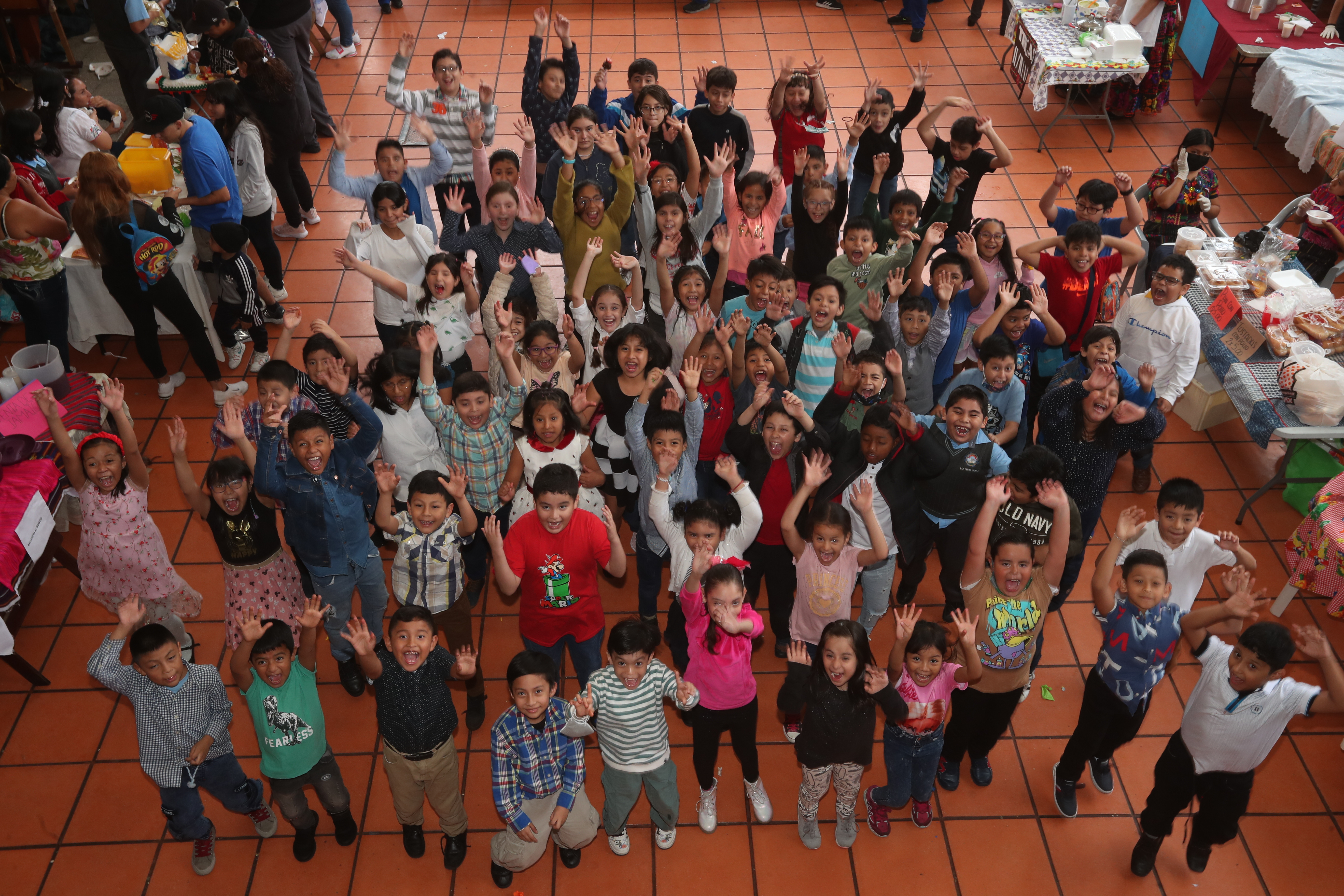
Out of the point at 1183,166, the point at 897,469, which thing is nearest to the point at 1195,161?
the point at 1183,166

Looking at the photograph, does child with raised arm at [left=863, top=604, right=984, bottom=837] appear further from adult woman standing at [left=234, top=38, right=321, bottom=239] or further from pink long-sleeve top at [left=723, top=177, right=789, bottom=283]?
adult woman standing at [left=234, top=38, right=321, bottom=239]

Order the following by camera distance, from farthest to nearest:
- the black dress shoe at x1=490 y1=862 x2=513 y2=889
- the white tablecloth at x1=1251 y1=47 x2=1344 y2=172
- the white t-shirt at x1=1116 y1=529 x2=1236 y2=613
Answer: the white tablecloth at x1=1251 y1=47 x2=1344 y2=172 < the black dress shoe at x1=490 y1=862 x2=513 y2=889 < the white t-shirt at x1=1116 y1=529 x2=1236 y2=613

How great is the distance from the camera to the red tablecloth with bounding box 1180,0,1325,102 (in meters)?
7.61

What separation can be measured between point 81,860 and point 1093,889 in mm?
4014

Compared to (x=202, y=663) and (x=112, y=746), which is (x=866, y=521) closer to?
(x=202, y=663)

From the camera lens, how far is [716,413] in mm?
4355

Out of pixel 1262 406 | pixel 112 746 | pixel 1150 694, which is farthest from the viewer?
pixel 1262 406

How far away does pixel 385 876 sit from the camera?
12.8ft

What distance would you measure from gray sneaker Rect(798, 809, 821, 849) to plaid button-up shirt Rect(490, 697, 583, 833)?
3.27ft

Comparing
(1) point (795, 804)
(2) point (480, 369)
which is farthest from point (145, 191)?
(1) point (795, 804)

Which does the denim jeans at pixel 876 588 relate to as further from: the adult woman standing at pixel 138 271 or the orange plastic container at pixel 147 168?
the orange plastic container at pixel 147 168

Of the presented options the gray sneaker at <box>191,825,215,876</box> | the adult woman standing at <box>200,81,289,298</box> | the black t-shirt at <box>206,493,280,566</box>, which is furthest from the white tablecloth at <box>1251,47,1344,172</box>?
the gray sneaker at <box>191,825,215,876</box>

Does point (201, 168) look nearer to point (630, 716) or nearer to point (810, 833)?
point (630, 716)

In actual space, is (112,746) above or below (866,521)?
below
